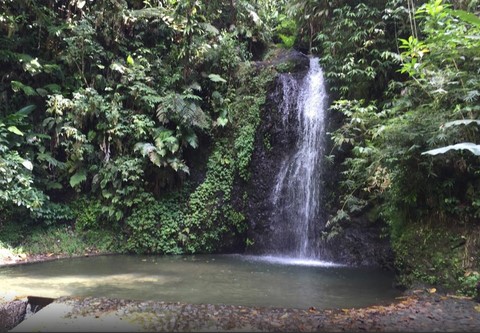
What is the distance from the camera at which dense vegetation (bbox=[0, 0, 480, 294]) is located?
966cm

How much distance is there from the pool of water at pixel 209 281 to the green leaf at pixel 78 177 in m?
1.97

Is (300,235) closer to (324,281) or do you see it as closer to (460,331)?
(324,281)

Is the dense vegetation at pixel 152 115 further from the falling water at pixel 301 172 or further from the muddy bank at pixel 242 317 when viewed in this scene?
the muddy bank at pixel 242 317

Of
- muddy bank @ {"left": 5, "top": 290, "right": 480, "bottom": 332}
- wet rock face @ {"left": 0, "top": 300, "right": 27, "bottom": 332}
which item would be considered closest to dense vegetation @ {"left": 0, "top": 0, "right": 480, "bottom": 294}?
muddy bank @ {"left": 5, "top": 290, "right": 480, "bottom": 332}

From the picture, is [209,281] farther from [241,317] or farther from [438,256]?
[438,256]

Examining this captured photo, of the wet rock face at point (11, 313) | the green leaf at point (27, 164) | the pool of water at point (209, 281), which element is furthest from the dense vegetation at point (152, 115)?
the wet rock face at point (11, 313)

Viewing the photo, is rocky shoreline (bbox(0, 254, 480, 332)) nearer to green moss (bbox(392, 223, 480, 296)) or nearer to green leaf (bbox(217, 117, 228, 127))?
green moss (bbox(392, 223, 480, 296))

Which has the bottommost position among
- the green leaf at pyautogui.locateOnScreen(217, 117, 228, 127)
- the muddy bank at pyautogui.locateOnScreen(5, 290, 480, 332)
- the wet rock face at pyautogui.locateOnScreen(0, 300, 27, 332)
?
the wet rock face at pyautogui.locateOnScreen(0, 300, 27, 332)

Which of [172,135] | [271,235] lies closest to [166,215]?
[172,135]

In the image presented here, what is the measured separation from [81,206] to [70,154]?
142 centimetres

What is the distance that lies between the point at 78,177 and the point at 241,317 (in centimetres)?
717

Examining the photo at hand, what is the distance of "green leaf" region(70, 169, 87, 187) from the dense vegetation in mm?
42

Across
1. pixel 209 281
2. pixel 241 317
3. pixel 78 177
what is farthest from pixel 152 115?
pixel 241 317

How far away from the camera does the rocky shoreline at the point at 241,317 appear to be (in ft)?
13.8
